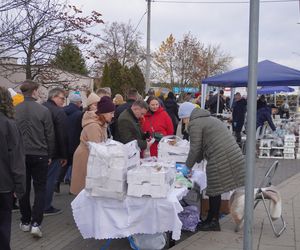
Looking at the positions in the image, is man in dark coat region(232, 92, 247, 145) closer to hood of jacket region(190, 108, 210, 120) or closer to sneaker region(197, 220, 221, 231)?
sneaker region(197, 220, 221, 231)

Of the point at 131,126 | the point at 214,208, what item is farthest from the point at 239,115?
the point at 214,208

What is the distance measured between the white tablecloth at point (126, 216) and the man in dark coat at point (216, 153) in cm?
77

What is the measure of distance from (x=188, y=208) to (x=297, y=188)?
3701mm

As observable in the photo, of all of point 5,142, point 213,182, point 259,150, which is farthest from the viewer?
point 259,150

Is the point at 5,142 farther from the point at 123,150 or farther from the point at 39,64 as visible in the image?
the point at 39,64

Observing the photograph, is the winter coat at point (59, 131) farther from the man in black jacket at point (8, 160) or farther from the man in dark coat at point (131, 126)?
the man in black jacket at point (8, 160)

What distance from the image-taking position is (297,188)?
894 centimetres

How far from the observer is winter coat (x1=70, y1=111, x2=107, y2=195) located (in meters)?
5.91

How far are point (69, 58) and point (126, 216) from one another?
8.38 m

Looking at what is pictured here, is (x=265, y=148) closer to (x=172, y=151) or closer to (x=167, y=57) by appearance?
(x=172, y=151)

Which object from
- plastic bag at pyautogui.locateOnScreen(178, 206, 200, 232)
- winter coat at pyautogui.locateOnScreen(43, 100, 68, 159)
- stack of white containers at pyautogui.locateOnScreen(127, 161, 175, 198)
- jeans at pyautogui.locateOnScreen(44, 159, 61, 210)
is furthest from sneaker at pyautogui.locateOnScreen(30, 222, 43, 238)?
plastic bag at pyautogui.locateOnScreen(178, 206, 200, 232)

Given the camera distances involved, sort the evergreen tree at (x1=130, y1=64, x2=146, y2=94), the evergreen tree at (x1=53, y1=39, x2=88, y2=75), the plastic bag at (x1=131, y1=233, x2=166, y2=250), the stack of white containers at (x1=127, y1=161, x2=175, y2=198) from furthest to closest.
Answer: the evergreen tree at (x1=130, y1=64, x2=146, y2=94) → the evergreen tree at (x1=53, y1=39, x2=88, y2=75) → the plastic bag at (x1=131, y1=233, x2=166, y2=250) → the stack of white containers at (x1=127, y1=161, x2=175, y2=198)

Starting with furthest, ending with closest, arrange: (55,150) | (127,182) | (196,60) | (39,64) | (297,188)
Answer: (196,60), (39,64), (297,188), (55,150), (127,182)

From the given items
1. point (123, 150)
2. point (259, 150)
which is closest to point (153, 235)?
point (123, 150)
